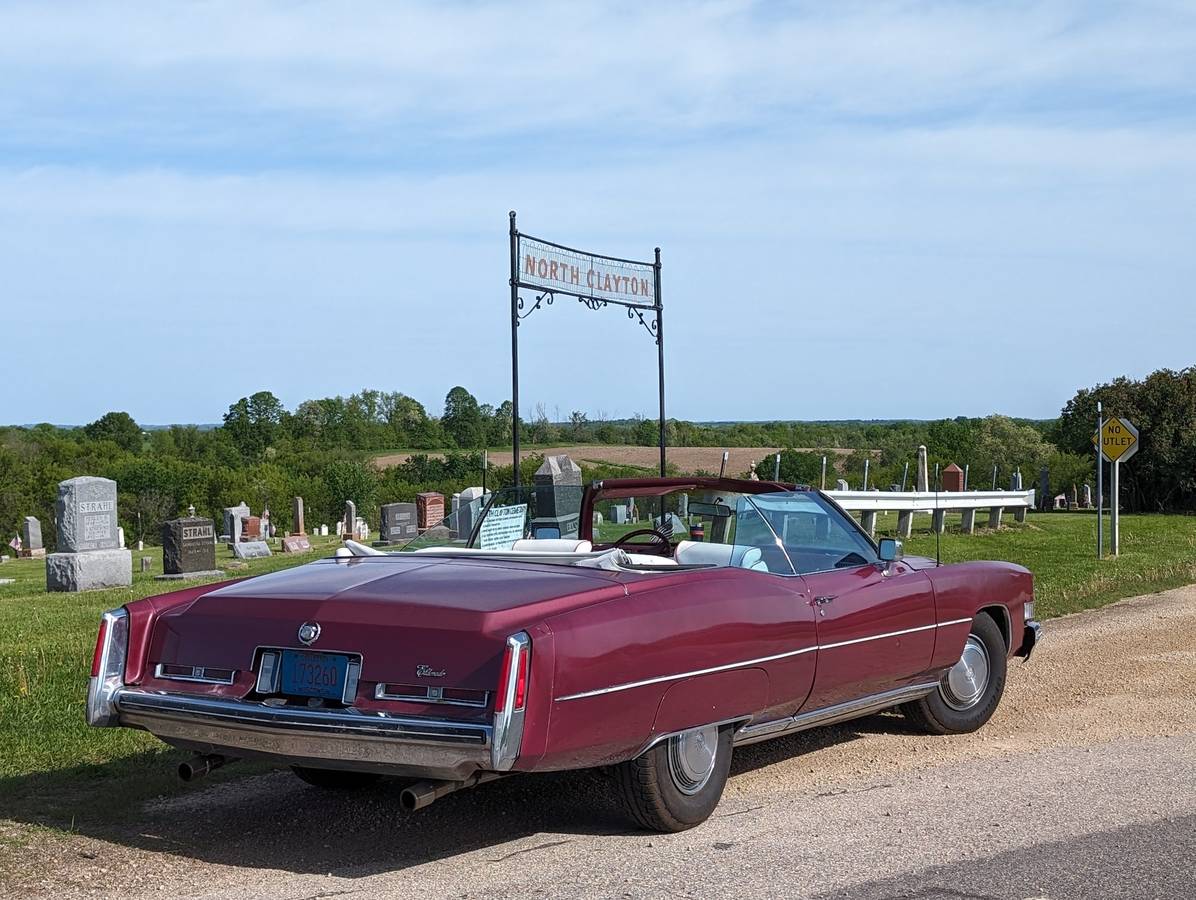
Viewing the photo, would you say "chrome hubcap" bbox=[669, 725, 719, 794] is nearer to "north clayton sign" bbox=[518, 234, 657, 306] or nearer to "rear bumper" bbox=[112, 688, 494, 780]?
"rear bumper" bbox=[112, 688, 494, 780]

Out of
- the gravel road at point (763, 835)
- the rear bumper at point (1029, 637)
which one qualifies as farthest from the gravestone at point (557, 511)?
the rear bumper at point (1029, 637)

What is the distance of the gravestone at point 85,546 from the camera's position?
780 inches

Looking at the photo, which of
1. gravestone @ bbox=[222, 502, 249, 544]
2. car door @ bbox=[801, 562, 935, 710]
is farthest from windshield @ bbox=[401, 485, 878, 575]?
gravestone @ bbox=[222, 502, 249, 544]

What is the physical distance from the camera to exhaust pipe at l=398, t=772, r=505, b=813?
446 cm

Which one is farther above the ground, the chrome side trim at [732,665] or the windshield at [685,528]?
the windshield at [685,528]

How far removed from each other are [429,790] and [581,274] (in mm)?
10257

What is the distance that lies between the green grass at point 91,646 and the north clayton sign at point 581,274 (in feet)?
17.9

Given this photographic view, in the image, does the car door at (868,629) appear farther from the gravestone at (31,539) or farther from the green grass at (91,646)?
the gravestone at (31,539)

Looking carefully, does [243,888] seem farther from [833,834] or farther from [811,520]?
[811,520]

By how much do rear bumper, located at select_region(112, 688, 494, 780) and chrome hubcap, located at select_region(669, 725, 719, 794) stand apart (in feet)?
3.25

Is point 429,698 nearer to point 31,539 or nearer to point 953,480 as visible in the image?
point 953,480

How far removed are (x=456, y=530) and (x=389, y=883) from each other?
265 cm

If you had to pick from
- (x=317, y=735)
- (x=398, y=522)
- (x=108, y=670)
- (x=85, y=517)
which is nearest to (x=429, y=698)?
(x=317, y=735)

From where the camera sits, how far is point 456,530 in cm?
702
